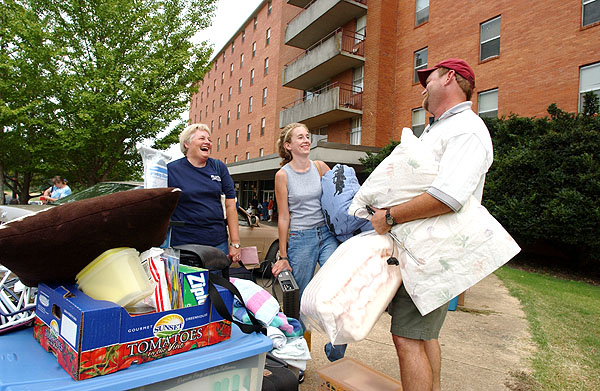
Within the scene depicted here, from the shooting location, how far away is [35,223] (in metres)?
1.03

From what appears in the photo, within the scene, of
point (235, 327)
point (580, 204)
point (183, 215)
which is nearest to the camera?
point (235, 327)

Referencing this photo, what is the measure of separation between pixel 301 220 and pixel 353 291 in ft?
4.08

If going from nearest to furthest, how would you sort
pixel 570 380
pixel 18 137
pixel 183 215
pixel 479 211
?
pixel 479 211
pixel 183 215
pixel 570 380
pixel 18 137

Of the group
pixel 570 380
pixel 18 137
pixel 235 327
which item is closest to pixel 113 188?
pixel 235 327

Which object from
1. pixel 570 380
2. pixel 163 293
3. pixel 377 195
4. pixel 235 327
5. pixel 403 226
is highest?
pixel 377 195

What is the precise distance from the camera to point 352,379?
194cm

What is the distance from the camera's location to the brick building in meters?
12.0

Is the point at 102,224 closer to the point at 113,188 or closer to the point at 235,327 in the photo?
the point at 235,327

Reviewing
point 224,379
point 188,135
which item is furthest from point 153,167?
point 224,379

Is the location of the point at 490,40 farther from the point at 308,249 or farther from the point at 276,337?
the point at 276,337

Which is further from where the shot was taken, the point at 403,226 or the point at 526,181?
the point at 526,181

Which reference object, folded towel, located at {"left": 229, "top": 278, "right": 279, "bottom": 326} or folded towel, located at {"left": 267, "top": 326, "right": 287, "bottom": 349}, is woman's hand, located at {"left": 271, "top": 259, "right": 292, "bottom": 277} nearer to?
folded towel, located at {"left": 267, "top": 326, "right": 287, "bottom": 349}

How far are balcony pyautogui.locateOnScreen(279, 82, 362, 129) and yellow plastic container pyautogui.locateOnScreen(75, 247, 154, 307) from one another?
1855 cm

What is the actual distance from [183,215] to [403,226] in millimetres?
1622
